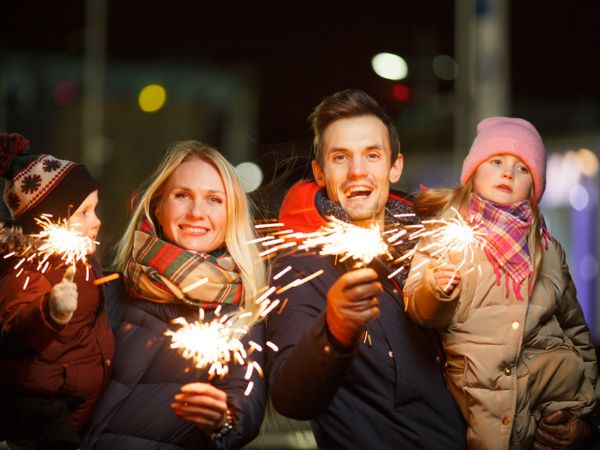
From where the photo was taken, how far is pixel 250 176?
394 centimetres

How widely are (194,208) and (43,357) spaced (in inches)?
34.2

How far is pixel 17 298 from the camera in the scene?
3.12 m

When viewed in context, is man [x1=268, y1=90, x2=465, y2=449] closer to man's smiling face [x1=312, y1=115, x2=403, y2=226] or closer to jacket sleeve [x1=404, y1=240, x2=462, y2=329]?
man's smiling face [x1=312, y1=115, x2=403, y2=226]

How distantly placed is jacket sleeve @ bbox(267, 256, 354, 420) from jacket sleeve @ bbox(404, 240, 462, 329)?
0.34m

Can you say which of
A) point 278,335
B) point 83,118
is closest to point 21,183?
point 278,335

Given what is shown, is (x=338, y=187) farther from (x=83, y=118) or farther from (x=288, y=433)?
(x=83, y=118)

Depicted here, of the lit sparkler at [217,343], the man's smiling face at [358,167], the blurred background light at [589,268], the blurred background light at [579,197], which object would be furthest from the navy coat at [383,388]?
the blurred background light at [579,197]

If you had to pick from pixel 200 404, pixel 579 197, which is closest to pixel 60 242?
pixel 200 404

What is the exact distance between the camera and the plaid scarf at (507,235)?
3400 mm

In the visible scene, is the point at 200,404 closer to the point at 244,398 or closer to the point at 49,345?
the point at 244,398

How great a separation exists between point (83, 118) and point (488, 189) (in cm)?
1880

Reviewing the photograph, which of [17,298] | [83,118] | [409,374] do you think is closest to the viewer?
[17,298]

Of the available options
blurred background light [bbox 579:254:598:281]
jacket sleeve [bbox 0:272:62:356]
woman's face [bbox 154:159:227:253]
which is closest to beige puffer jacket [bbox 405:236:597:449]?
woman's face [bbox 154:159:227:253]

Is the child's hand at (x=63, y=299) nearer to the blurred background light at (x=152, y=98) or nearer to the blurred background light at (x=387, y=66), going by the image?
the blurred background light at (x=387, y=66)
